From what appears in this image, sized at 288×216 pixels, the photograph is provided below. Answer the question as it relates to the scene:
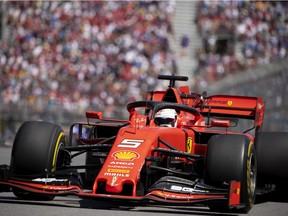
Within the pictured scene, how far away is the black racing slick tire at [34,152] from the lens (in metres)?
8.05

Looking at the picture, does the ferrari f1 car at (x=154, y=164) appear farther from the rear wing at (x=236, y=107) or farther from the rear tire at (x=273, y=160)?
the rear wing at (x=236, y=107)

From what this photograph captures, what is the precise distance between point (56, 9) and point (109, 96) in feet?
13.8

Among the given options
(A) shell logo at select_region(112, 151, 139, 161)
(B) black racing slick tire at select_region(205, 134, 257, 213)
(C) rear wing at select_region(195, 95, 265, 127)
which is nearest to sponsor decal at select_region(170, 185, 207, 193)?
(B) black racing slick tire at select_region(205, 134, 257, 213)

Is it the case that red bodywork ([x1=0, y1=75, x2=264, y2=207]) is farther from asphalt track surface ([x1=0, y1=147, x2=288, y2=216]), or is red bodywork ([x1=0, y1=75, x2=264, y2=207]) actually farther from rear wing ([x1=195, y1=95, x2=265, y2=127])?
rear wing ([x1=195, y1=95, x2=265, y2=127])

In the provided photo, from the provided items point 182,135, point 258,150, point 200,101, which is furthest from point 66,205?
point 200,101

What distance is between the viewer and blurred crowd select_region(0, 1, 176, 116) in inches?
986

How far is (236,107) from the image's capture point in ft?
35.6

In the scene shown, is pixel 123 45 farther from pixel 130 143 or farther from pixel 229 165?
pixel 229 165

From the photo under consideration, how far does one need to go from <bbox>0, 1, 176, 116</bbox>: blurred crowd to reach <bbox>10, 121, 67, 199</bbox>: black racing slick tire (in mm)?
15800

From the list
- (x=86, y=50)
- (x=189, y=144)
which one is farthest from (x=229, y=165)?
(x=86, y=50)

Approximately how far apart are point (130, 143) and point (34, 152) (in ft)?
3.23

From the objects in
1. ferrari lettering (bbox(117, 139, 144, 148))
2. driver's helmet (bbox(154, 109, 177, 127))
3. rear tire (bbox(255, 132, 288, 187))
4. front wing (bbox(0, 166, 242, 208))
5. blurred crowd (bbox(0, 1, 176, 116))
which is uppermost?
blurred crowd (bbox(0, 1, 176, 116))

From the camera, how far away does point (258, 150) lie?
8.96m

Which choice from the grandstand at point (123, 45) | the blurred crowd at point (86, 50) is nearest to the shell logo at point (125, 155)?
the grandstand at point (123, 45)
